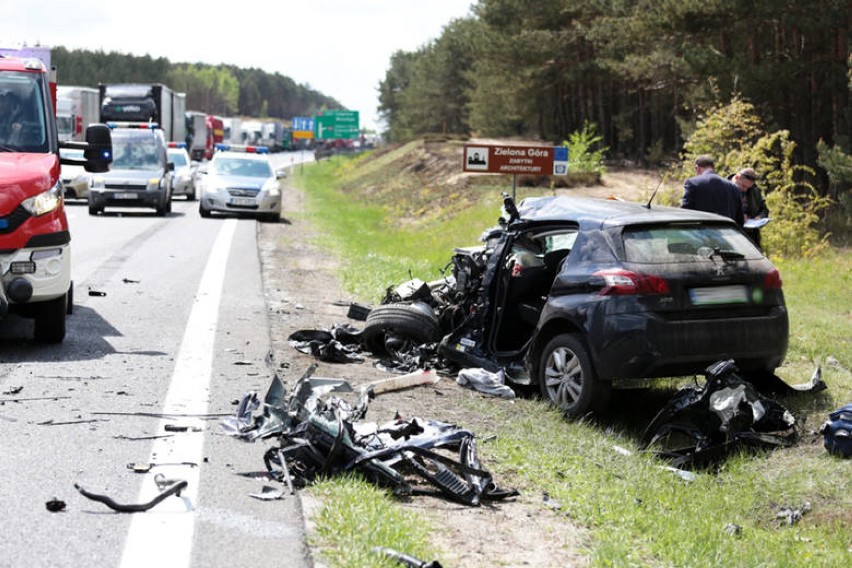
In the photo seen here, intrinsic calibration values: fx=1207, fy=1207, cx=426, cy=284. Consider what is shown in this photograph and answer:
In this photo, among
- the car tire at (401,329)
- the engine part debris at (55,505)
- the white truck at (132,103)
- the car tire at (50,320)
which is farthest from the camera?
the white truck at (132,103)

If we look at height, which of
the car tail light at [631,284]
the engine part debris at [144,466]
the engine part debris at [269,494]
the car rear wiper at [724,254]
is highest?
the car rear wiper at [724,254]

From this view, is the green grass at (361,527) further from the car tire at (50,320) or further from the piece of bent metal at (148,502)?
the car tire at (50,320)

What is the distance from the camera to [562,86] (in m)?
60.5

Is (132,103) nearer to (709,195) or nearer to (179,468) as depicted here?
(709,195)

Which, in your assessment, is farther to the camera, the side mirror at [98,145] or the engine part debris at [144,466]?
the side mirror at [98,145]

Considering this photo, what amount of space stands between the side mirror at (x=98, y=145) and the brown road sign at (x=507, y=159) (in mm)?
6208

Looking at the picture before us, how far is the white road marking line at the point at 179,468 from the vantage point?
472 cm

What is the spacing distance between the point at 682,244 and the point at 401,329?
277cm

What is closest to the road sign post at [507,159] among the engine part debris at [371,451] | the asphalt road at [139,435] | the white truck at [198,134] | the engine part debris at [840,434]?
the asphalt road at [139,435]

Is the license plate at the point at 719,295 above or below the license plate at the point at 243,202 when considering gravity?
above

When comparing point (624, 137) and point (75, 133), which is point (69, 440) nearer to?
point (75, 133)

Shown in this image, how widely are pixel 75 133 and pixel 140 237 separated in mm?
22206

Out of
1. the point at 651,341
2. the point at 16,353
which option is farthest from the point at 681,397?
the point at 16,353

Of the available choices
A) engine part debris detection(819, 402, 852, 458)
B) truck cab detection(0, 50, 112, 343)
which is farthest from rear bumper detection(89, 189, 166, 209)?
engine part debris detection(819, 402, 852, 458)
